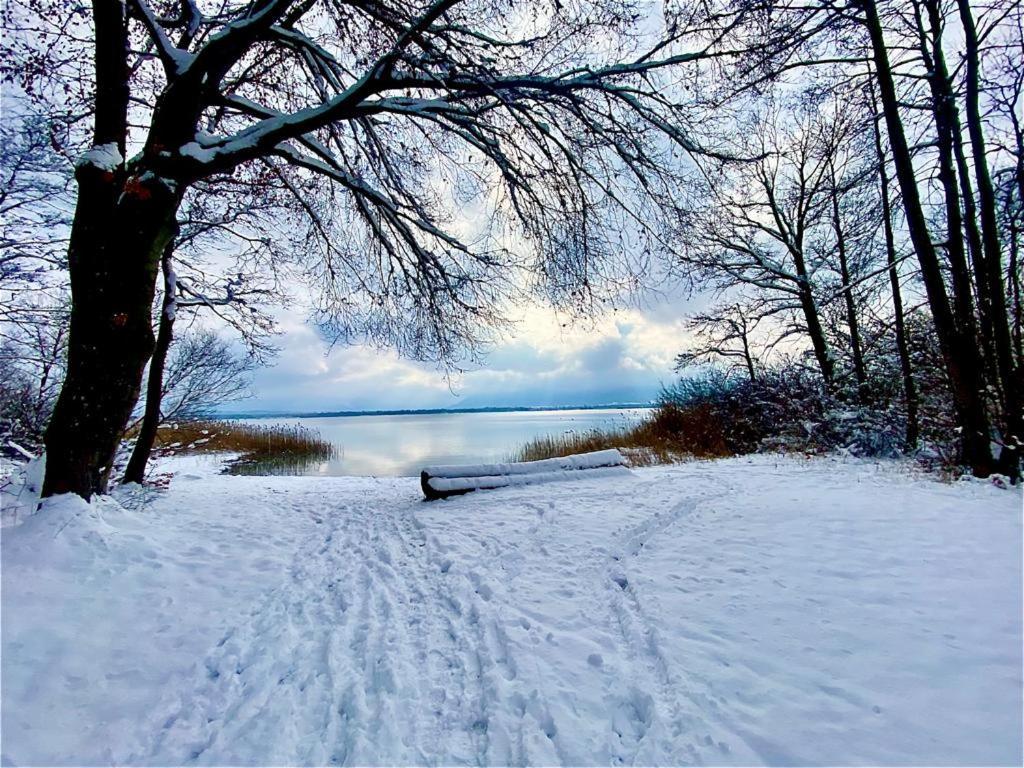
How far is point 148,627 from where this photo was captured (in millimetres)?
2990

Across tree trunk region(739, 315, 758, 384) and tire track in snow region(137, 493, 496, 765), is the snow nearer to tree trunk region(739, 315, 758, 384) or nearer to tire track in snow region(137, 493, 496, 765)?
tire track in snow region(137, 493, 496, 765)

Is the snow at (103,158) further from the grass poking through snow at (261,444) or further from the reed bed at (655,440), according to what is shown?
the grass poking through snow at (261,444)

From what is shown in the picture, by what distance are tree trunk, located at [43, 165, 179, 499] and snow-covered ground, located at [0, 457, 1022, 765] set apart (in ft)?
1.61

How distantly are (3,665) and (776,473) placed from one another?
30.0 ft

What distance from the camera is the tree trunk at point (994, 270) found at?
221 inches

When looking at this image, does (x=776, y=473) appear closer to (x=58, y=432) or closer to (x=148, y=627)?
(x=148, y=627)

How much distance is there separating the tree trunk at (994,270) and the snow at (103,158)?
10.4 m

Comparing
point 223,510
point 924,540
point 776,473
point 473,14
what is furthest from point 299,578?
point 776,473

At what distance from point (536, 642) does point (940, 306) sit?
718 centimetres

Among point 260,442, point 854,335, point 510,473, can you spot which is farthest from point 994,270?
point 260,442

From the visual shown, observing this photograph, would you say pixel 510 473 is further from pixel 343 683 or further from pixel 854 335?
pixel 854 335

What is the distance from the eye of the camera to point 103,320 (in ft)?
13.8

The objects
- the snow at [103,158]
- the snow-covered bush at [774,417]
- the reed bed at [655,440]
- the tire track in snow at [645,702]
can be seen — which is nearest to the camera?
the tire track in snow at [645,702]

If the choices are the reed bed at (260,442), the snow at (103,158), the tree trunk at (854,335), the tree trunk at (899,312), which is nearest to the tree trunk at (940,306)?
the tree trunk at (899,312)
